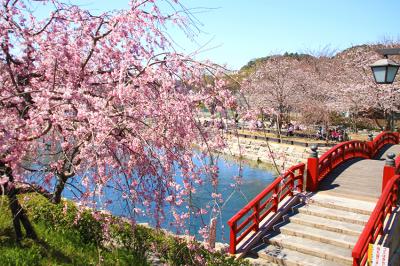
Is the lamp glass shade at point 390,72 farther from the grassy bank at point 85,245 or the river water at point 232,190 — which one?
the river water at point 232,190

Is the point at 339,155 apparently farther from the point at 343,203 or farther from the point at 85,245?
the point at 85,245

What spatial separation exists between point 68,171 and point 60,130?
4.37 feet

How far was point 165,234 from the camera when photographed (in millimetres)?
6867

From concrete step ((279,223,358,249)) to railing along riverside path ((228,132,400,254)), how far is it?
0.67m

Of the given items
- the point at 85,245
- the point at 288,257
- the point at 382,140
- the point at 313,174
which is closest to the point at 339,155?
the point at 313,174

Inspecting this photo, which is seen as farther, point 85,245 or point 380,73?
point 380,73

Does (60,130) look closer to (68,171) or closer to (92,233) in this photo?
(68,171)

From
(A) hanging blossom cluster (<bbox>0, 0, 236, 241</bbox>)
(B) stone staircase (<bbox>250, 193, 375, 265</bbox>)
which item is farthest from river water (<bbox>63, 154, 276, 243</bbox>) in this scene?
(A) hanging blossom cluster (<bbox>0, 0, 236, 241</bbox>)

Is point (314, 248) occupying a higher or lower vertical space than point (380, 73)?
lower

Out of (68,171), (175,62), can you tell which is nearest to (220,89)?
(175,62)

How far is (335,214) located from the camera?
909 centimetres

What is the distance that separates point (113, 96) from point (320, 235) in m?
6.31

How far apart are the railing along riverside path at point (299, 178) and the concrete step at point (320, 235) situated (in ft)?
2.20

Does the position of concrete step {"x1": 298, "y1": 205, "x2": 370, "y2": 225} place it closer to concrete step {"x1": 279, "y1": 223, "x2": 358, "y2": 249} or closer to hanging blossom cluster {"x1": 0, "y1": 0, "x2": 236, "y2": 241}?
concrete step {"x1": 279, "y1": 223, "x2": 358, "y2": 249}
